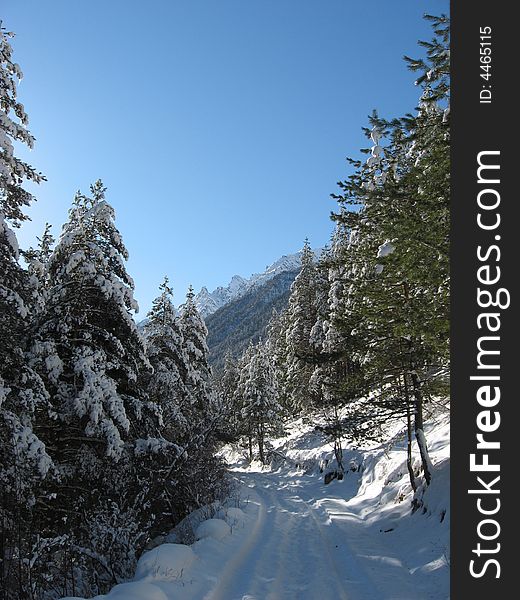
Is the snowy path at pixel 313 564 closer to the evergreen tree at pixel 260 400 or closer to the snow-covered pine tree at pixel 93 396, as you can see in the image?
the snow-covered pine tree at pixel 93 396

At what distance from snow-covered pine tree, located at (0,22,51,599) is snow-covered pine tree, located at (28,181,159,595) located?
0.72 metres

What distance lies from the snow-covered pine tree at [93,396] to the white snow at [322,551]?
5.21 feet

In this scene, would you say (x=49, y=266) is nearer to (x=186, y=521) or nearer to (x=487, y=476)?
(x=186, y=521)

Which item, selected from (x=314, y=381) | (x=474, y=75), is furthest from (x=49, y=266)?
(x=314, y=381)

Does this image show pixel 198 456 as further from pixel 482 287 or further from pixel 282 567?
pixel 482 287

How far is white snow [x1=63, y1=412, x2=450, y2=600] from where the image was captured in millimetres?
7664

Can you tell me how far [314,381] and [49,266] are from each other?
73.1ft

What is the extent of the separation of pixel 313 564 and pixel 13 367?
321 inches

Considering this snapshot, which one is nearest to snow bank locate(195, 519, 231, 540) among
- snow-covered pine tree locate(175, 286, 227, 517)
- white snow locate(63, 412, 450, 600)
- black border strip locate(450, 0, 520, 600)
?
white snow locate(63, 412, 450, 600)

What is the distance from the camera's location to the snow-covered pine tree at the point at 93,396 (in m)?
9.56

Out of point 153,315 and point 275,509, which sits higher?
point 153,315

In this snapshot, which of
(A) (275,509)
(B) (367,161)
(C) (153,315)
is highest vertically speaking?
(B) (367,161)

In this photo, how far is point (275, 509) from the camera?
59.0 feet

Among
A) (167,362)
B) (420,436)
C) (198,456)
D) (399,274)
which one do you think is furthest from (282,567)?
(167,362)
